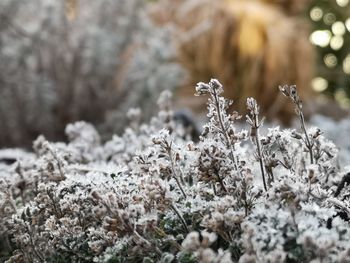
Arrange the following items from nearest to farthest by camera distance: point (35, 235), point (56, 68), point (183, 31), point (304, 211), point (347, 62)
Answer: point (304, 211) < point (35, 235) < point (56, 68) < point (183, 31) < point (347, 62)

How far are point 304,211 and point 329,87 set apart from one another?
30.1 feet

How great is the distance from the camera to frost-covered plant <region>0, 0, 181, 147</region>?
3.86 meters

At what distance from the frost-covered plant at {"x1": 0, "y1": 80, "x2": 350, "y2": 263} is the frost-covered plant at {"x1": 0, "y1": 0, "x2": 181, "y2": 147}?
263cm

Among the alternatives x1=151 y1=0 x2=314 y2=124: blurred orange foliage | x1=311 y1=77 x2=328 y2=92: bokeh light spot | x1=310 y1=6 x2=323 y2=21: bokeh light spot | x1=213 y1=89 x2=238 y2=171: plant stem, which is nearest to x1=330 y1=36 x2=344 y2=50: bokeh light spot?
x1=310 y1=6 x2=323 y2=21: bokeh light spot

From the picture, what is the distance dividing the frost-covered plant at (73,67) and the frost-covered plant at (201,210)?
8.62ft

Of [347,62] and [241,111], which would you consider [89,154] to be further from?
[347,62]

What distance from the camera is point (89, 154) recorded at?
185cm

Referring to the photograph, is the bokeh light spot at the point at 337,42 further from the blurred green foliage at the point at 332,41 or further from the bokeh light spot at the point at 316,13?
the bokeh light spot at the point at 316,13

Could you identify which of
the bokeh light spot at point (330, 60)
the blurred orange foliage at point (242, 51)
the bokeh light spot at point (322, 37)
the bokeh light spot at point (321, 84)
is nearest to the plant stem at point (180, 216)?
the blurred orange foliage at point (242, 51)

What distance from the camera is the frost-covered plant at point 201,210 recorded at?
0.92 m

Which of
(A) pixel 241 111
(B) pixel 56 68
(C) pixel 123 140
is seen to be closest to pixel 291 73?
(A) pixel 241 111

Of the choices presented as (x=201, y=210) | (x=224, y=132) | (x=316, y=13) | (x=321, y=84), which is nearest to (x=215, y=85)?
(x=224, y=132)

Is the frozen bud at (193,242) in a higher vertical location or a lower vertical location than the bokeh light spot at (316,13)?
lower

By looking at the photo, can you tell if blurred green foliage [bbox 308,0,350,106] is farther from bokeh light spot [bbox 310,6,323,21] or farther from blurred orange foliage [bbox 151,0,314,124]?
blurred orange foliage [bbox 151,0,314,124]
